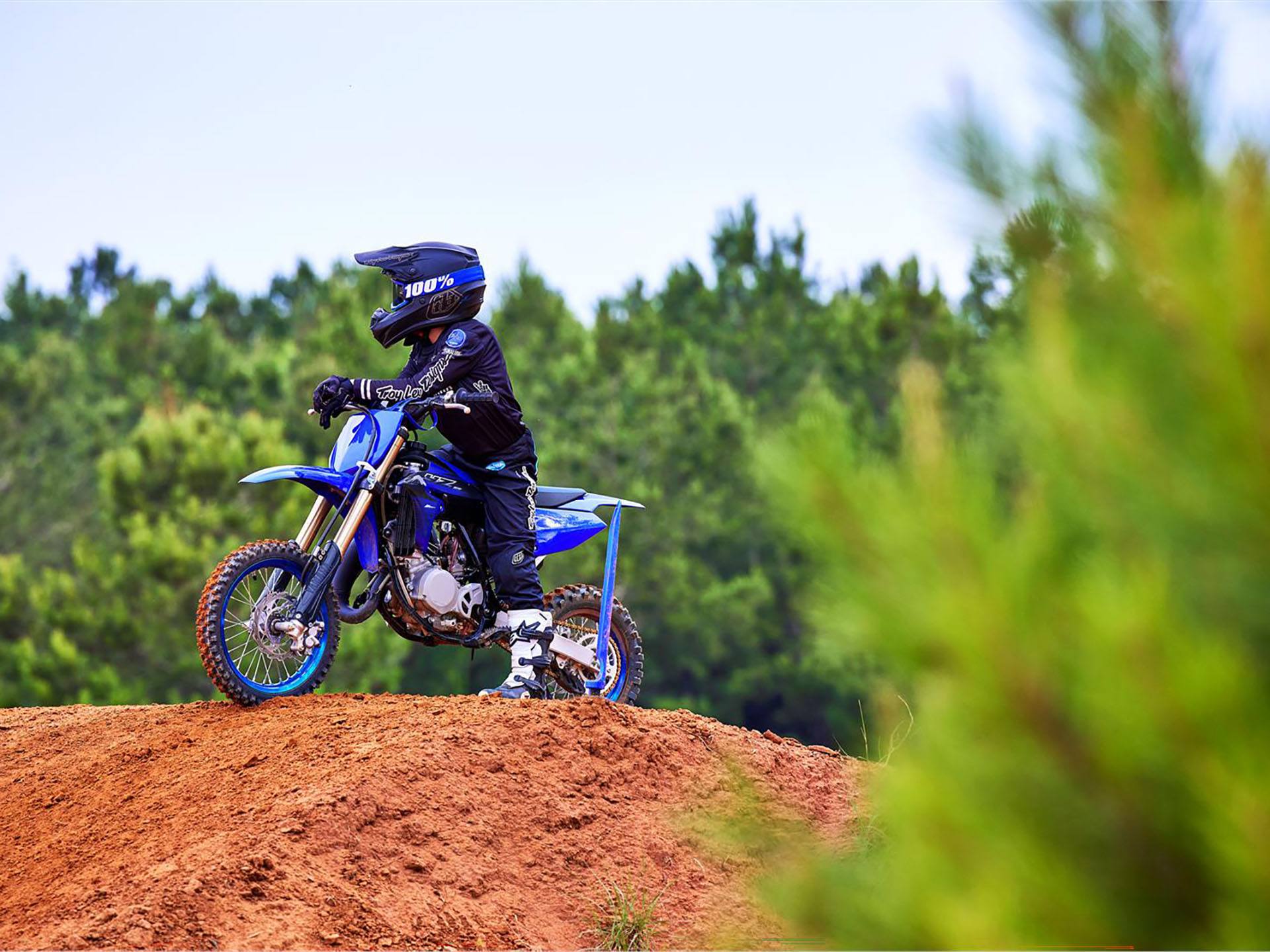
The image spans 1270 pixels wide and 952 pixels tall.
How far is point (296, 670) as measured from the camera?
22.1 ft

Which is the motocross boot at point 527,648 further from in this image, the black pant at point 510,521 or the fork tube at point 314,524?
the fork tube at point 314,524

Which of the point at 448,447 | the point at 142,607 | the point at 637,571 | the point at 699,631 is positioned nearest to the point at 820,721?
the point at 699,631

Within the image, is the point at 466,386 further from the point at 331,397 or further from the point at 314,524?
the point at 314,524

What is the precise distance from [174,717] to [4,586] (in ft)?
57.8

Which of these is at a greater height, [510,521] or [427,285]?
[427,285]

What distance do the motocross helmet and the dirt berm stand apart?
1.88 meters

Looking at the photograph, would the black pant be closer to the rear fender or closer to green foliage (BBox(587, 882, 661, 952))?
the rear fender

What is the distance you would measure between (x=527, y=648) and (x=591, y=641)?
74cm

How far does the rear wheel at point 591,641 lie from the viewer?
7.59m

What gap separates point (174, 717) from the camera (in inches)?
271

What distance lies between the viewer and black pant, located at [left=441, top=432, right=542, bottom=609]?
276 inches

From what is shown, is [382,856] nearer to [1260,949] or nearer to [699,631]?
[1260,949]

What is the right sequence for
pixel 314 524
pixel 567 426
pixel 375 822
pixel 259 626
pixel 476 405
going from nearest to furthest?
pixel 375 822
pixel 259 626
pixel 314 524
pixel 476 405
pixel 567 426

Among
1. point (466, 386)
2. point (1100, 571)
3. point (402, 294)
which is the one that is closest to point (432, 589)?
point (466, 386)
